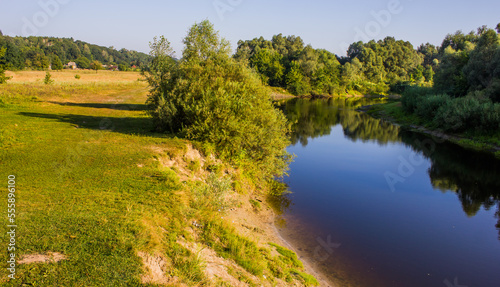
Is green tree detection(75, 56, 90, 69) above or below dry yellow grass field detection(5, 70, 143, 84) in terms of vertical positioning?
above

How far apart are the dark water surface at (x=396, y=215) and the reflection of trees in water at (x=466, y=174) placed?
70 millimetres

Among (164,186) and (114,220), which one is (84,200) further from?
(164,186)

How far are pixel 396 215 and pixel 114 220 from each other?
14623mm

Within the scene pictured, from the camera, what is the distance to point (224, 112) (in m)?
17.4

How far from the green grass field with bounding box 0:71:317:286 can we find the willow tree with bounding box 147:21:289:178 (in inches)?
84.9

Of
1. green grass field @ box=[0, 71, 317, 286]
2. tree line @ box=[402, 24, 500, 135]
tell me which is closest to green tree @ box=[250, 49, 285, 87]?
tree line @ box=[402, 24, 500, 135]

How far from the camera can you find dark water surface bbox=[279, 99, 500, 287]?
12.2 m

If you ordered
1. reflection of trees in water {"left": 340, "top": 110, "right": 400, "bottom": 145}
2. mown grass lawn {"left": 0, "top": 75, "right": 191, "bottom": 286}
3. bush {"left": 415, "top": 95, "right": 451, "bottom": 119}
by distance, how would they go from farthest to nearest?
bush {"left": 415, "top": 95, "right": 451, "bottom": 119} < reflection of trees in water {"left": 340, "top": 110, "right": 400, "bottom": 145} < mown grass lawn {"left": 0, "top": 75, "right": 191, "bottom": 286}

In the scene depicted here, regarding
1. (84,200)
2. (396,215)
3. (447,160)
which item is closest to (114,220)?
(84,200)

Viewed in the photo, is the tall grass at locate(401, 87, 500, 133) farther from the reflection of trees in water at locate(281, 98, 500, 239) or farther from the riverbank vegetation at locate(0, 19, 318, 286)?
the riverbank vegetation at locate(0, 19, 318, 286)

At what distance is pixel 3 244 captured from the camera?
22.6 feet

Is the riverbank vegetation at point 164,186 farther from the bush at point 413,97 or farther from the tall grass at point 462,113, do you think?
the bush at point 413,97

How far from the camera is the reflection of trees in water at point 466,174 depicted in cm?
2028

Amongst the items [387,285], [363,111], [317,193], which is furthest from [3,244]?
[363,111]
